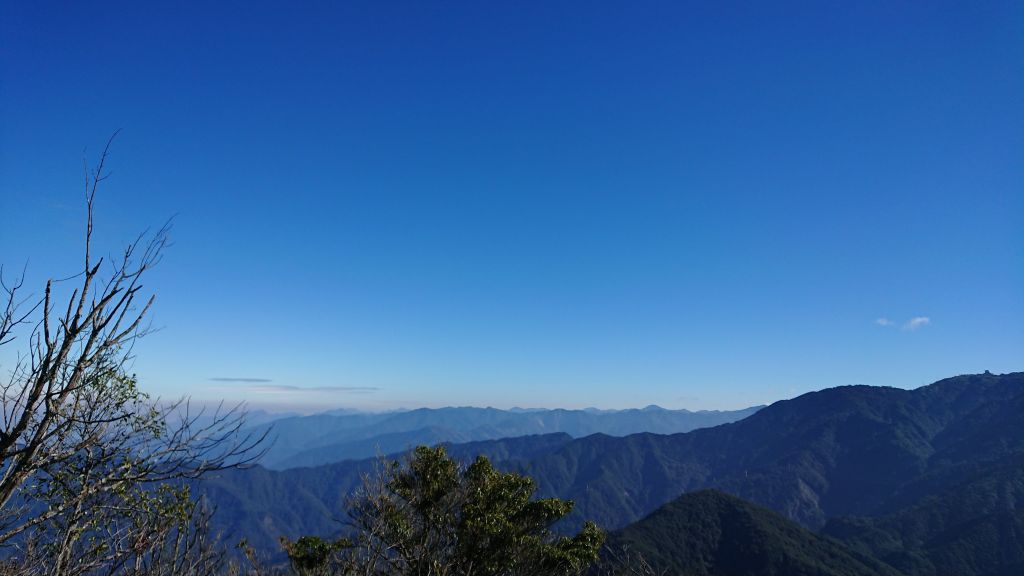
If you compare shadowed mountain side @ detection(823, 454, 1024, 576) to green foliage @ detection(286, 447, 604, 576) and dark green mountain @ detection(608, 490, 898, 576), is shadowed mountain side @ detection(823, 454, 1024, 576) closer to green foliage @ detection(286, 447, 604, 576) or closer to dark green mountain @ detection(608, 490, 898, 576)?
dark green mountain @ detection(608, 490, 898, 576)

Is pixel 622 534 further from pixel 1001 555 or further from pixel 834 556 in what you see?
pixel 1001 555

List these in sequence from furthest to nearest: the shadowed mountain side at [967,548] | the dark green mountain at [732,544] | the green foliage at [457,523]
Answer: the shadowed mountain side at [967,548] → the dark green mountain at [732,544] → the green foliage at [457,523]

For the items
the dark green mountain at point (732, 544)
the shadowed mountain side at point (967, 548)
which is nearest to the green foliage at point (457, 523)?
the dark green mountain at point (732, 544)

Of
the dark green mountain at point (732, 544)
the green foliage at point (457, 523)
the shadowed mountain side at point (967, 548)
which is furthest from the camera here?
the shadowed mountain side at point (967, 548)

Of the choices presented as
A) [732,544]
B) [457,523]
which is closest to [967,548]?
[732,544]

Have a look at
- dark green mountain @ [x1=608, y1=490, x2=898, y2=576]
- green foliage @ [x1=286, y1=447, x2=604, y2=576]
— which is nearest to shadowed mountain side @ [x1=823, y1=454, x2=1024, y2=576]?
dark green mountain @ [x1=608, y1=490, x2=898, y2=576]

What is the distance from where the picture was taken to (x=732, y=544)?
170375 mm

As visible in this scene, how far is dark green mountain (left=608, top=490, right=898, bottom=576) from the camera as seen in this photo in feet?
504

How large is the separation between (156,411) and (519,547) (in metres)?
16.9

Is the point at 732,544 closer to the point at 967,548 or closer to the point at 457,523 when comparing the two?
the point at 967,548

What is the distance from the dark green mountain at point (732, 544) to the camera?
153500 millimetres

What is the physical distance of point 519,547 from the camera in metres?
21.6

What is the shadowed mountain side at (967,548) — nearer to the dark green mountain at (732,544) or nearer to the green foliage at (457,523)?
the dark green mountain at (732,544)

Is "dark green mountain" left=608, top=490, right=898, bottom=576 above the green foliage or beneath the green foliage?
beneath
